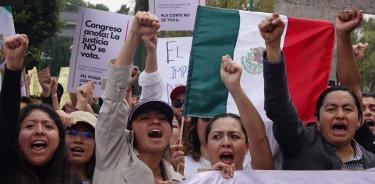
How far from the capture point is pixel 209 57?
196 inches

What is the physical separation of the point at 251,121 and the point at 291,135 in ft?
0.76

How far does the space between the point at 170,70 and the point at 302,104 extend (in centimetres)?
322

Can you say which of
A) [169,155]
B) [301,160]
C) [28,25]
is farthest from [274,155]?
[28,25]

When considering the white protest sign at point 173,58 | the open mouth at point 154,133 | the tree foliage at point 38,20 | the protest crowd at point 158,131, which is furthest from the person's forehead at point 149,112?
the tree foliage at point 38,20

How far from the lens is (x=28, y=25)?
23562 mm

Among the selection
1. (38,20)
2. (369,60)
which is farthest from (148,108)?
(369,60)

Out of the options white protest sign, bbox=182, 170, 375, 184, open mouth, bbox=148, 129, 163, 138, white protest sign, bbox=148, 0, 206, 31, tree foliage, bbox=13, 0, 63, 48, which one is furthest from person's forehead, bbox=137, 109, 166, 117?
tree foliage, bbox=13, 0, 63, 48

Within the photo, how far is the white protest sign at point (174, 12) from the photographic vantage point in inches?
320

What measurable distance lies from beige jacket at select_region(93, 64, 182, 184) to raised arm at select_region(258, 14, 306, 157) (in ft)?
2.44

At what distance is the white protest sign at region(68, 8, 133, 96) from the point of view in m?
7.41

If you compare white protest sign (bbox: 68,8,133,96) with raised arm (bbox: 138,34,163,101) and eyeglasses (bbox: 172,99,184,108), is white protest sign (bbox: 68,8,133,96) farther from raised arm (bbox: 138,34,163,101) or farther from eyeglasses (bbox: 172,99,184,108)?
raised arm (bbox: 138,34,163,101)

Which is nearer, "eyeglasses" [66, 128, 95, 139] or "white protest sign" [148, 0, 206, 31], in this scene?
"eyeglasses" [66, 128, 95, 139]

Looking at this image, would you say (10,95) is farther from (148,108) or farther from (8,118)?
(148,108)

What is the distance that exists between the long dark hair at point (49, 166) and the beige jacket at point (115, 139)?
0.60 feet
